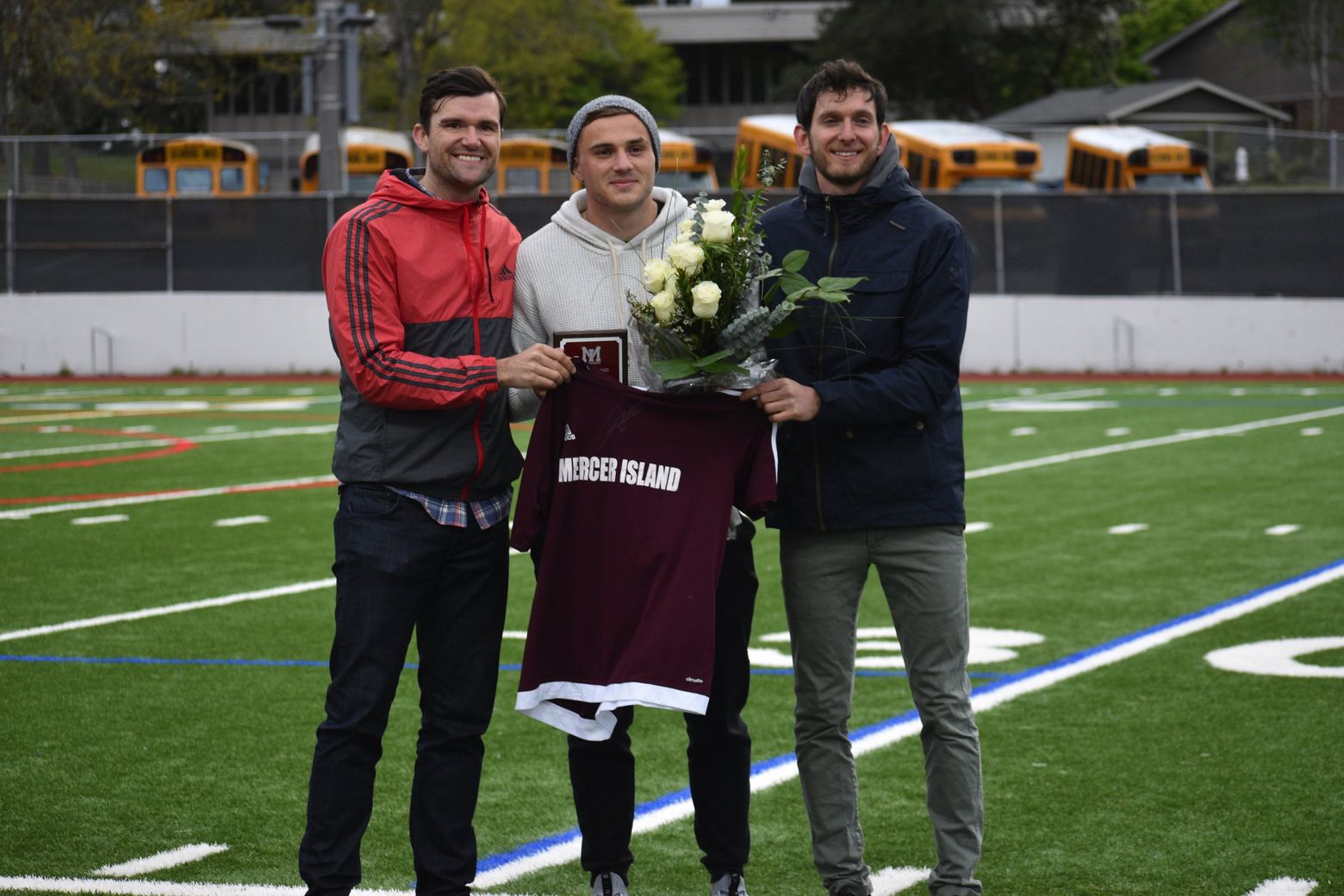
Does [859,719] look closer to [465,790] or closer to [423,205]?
[465,790]

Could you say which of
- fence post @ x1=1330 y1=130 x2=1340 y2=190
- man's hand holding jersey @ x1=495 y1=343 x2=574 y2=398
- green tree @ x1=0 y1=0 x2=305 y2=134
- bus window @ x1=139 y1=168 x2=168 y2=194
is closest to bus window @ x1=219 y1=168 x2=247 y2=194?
bus window @ x1=139 y1=168 x2=168 y2=194

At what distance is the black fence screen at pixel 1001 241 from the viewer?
2714cm

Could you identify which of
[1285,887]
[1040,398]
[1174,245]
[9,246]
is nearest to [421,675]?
[1285,887]

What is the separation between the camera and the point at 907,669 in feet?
15.4

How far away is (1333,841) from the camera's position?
519 cm

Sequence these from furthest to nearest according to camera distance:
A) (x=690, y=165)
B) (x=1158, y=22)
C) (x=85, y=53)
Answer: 1. (x=1158, y=22)
2. (x=85, y=53)
3. (x=690, y=165)

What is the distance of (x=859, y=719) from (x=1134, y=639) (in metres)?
1.97

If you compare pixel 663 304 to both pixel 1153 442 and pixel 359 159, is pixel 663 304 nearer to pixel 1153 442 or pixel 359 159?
pixel 1153 442

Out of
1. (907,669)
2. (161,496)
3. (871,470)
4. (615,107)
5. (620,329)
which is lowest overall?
(161,496)

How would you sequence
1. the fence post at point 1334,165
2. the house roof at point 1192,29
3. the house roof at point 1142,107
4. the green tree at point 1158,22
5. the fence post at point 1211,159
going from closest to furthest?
the fence post at point 1334,165
the fence post at point 1211,159
the house roof at point 1142,107
the house roof at point 1192,29
the green tree at point 1158,22

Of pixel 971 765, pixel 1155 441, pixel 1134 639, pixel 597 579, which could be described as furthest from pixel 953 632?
pixel 1155 441

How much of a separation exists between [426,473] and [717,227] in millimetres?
924

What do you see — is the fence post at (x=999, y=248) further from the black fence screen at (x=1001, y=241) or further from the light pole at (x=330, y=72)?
the light pole at (x=330, y=72)

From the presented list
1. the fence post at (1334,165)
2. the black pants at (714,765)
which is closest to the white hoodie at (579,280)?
the black pants at (714,765)
